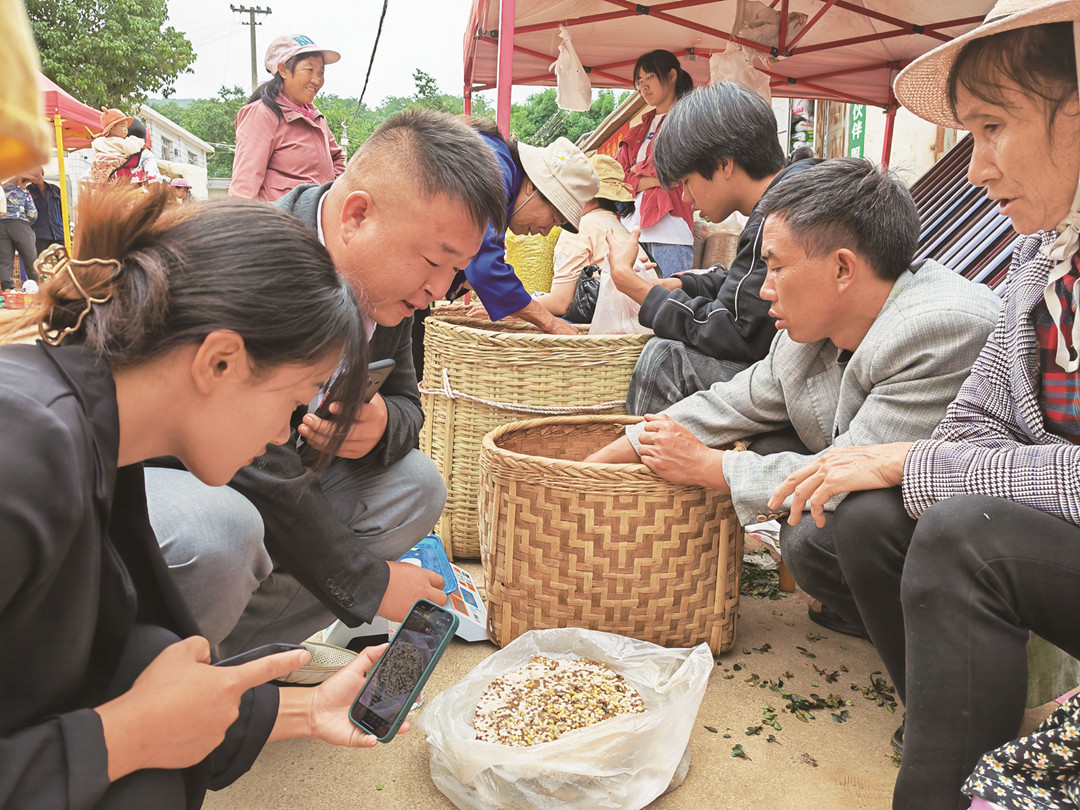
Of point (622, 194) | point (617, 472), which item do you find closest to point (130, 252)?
point (617, 472)

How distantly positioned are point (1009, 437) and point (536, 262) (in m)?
2.74

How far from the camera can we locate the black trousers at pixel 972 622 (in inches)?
48.7

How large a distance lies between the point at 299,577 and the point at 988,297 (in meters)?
1.56

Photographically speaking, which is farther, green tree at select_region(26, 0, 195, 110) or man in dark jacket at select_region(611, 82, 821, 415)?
green tree at select_region(26, 0, 195, 110)

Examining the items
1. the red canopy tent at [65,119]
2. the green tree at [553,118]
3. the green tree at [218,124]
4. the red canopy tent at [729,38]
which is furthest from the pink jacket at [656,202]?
the green tree at [218,124]

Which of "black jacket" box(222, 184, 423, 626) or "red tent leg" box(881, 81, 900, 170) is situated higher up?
"red tent leg" box(881, 81, 900, 170)

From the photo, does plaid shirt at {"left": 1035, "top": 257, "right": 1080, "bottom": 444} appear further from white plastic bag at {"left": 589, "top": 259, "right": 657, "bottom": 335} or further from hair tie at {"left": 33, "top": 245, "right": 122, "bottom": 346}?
white plastic bag at {"left": 589, "top": 259, "right": 657, "bottom": 335}

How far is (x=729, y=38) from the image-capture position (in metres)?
5.73

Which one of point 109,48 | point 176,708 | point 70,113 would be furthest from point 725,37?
point 109,48

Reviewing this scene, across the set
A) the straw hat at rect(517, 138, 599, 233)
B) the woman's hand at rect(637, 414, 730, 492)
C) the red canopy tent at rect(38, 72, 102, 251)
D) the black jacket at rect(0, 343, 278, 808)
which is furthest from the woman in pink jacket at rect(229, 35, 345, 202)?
the red canopy tent at rect(38, 72, 102, 251)

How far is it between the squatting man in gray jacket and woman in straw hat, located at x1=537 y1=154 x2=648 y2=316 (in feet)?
4.33

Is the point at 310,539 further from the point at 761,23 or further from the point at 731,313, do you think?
the point at 761,23

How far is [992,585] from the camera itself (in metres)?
1.25

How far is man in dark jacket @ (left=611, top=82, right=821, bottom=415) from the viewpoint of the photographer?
252cm
